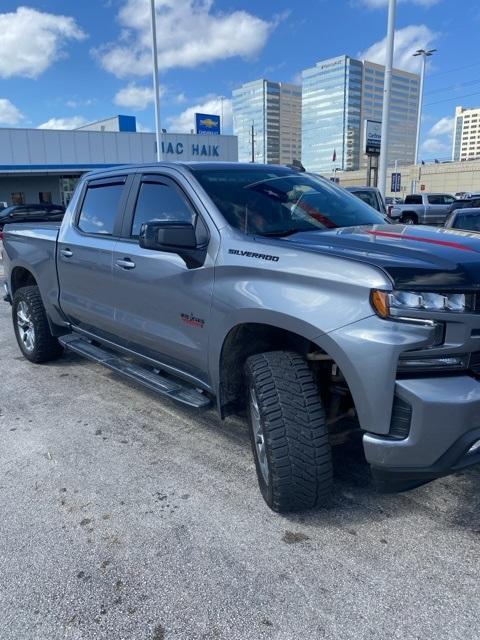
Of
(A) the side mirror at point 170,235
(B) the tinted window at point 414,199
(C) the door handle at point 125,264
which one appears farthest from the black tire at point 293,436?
(B) the tinted window at point 414,199

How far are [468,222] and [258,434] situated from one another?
6147 mm

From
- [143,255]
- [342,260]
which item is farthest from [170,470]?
[342,260]

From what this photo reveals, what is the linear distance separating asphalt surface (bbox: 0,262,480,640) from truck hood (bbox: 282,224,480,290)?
1.33m

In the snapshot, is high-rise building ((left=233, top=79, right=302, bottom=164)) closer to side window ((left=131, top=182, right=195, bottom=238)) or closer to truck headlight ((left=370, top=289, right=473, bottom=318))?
side window ((left=131, top=182, right=195, bottom=238))

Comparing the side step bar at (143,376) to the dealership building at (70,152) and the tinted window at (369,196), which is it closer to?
the tinted window at (369,196)

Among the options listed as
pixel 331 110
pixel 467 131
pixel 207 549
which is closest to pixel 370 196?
pixel 207 549

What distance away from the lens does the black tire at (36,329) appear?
5.42 m

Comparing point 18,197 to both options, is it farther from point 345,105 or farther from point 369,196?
point 369,196

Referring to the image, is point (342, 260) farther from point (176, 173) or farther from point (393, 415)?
point (176, 173)

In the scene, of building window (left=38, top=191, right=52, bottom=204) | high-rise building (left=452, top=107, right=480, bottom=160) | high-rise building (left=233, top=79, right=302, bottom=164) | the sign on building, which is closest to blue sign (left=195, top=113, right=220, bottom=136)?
building window (left=38, top=191, right=52, bottom=204)

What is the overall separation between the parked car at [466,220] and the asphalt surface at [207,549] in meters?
5.32

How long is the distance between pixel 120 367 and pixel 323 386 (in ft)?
5.77

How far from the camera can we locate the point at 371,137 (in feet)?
63.6

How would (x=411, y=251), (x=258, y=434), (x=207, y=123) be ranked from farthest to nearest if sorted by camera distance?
(x=207, y=123) → (x=258, y=434) → (x=411, y=251)
